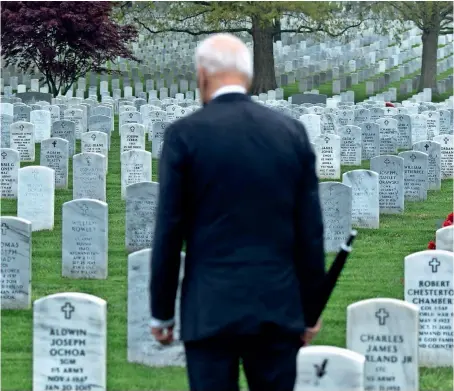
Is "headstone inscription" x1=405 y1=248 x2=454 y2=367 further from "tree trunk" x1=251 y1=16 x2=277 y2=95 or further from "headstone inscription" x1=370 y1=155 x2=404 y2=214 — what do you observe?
"tree trunk" x1=251 y1=16 x2=277 y2=95

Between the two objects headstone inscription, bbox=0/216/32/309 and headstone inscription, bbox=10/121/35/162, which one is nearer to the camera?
headstone inscription, bbox=0/216/32/309

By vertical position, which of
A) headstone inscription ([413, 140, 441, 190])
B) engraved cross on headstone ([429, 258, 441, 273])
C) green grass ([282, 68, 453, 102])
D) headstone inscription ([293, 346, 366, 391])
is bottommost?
headstone inscription ([293, 346, 366, 391])

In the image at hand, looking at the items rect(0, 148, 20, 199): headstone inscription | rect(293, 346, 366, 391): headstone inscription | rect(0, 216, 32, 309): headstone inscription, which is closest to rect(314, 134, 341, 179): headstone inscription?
rect(0, 148, 20, 199): headstone inscription

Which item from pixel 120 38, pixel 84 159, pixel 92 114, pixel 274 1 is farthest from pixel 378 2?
pixel 84 159

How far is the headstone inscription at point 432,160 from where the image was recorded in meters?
19.4

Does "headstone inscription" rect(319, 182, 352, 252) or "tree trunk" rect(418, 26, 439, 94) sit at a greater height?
"tree trunk" rect(418, 26, 439, 94)

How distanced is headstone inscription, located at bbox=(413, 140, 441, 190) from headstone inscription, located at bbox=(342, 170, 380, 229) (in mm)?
3774

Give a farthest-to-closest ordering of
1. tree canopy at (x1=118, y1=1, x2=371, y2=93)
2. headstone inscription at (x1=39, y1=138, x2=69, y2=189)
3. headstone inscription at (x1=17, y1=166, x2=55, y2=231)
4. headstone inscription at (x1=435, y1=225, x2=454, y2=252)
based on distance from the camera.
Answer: tree canopy at (x1=118, y1=1, x2=371, y2=93)
headstone inscription at (x1=39, y1=138, x2=69, y2=189)
headstone inscription at (x1=17, y1=166, x2=55, y2=231)
headstone inscription at (x1=435, y1=225, x2=454, y2=252)

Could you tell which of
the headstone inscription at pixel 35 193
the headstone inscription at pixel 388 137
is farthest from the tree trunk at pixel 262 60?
the headstone inscription at pixel 35 193

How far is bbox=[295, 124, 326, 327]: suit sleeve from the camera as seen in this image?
588cm

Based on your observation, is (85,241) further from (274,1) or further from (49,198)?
(274,1)

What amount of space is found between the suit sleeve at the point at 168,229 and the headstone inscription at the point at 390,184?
11.1 m

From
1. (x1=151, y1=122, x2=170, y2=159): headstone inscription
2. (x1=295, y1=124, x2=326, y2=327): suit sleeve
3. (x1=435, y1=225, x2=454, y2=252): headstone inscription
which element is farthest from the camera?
(x1=151, y1=122, x2=170, y2=159): headstone inscription

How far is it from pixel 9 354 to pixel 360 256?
17.9 ft
